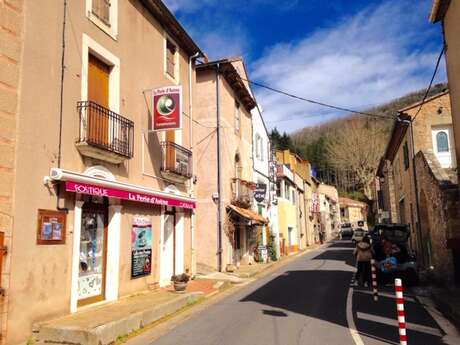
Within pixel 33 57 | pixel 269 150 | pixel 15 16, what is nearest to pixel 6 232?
pixel 33 57

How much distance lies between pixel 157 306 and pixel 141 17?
28.5 feet

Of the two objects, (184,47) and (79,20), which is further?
(184,47)

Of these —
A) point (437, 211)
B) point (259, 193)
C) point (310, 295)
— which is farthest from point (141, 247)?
point (259, 193)

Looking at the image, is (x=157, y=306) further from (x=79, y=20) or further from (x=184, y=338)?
(x=79, y=20)

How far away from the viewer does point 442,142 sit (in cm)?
2094

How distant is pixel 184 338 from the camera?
7957mm

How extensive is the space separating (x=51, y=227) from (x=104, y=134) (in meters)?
2.93

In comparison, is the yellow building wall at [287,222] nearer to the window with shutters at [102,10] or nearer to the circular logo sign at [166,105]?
the circular logo sign at [166,105]

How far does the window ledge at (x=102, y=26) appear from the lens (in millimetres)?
10555

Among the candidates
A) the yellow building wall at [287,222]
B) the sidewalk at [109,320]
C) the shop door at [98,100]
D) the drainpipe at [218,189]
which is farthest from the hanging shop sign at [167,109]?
the yellow building wall at [287,222]

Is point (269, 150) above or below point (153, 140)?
above

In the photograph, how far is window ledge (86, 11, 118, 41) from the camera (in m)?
10.6

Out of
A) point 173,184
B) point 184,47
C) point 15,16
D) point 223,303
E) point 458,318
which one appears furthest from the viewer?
point 184,47

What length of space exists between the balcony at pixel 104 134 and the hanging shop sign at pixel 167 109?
1057 mm
